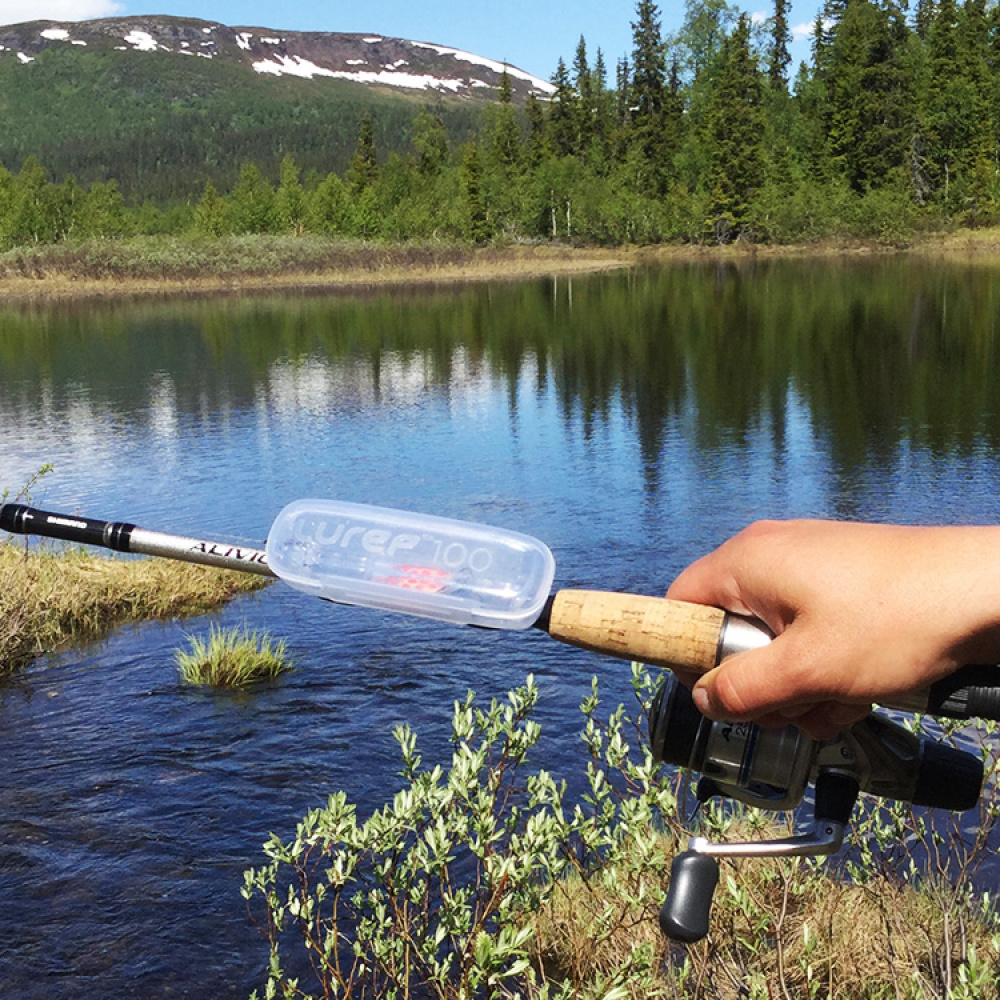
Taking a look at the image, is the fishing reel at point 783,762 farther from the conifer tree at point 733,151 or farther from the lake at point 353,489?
the conifer tree at point 733,151

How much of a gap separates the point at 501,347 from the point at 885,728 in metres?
32.3

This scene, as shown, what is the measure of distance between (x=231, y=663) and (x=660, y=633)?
8.06m

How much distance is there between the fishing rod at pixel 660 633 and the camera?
1.39 metres

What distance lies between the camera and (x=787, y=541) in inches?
51.5

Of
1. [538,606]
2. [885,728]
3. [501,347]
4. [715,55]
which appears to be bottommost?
[501,347]

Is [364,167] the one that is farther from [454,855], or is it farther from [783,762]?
[783,762]

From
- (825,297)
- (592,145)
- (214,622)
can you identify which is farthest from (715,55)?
(214,622)

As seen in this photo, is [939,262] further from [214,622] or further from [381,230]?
[214,622]

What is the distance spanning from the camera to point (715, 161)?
294ft

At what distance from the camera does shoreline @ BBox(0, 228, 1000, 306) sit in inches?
2712

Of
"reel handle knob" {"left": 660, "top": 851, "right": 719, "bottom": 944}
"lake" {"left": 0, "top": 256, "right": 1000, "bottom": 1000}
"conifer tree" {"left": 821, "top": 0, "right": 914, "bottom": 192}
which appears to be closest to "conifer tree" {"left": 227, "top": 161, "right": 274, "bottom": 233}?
"conifer tree" {"left": 821, "top": 0, "right": 914, "bottom": 192}

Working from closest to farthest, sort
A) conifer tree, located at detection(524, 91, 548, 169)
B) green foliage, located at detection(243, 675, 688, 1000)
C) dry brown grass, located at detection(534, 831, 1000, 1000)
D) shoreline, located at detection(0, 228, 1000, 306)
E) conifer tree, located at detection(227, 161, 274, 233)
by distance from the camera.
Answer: green foliage, located at detection(243, 675, 688, 1000) < dry brown grass, located at detection(534, 831, 1000, 1000) < shoreline, located at detection(0, 228, 1000, 306) < conifer tree, located at detection(227, 161, 274, 233) < conifer tree, located at detection(524, 91, 548, 169)

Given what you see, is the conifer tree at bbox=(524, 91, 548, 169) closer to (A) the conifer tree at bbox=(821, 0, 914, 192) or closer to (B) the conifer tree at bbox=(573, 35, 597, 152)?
(B) the conifer tree at bbox=(573, 35, 597, 152)

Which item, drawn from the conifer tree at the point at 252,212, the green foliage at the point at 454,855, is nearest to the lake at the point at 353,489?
the green foliage at the point at 454,855
